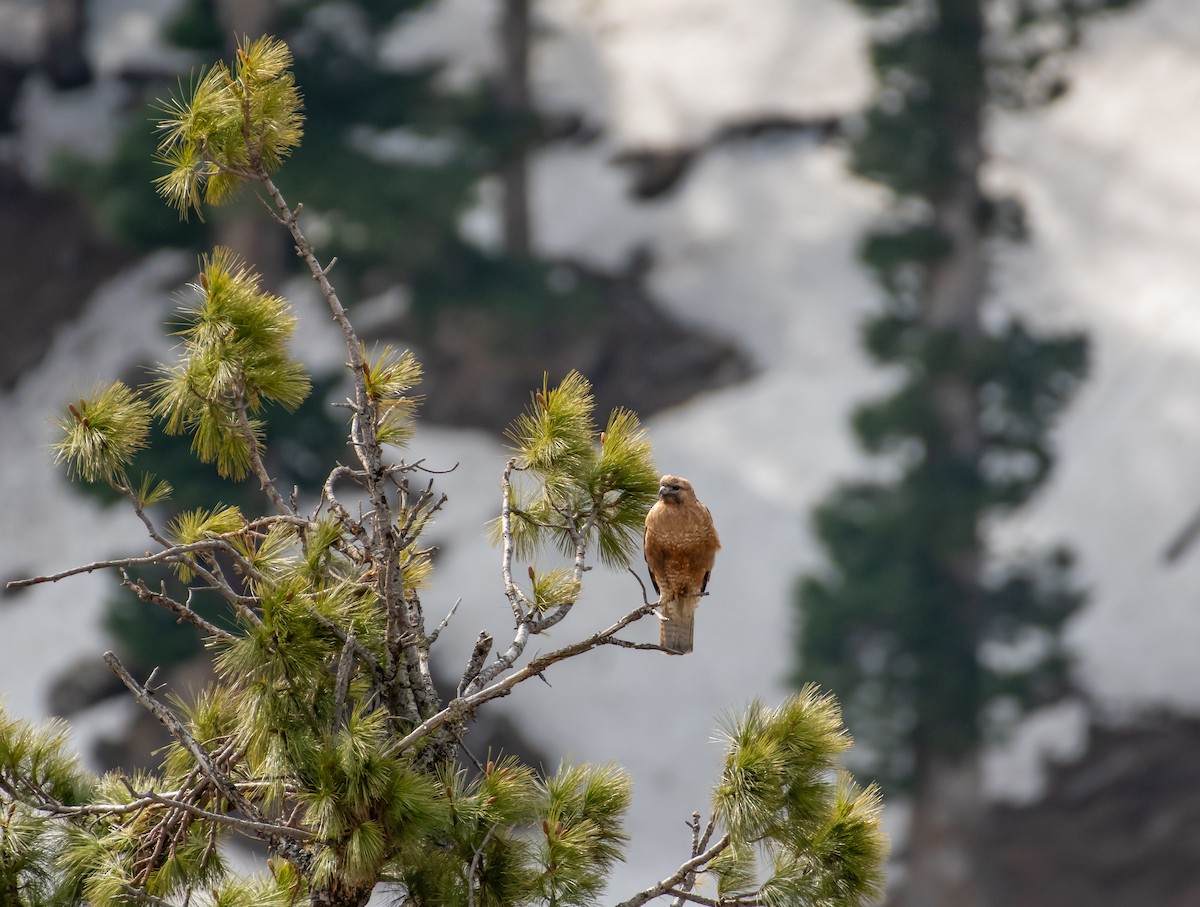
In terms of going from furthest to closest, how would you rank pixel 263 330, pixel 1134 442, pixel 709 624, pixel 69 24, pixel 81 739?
1. pixel 69 24
2. pixel 1134 442
3. pixel 709 624
4. pixel 81 739
5. pixel 263 330

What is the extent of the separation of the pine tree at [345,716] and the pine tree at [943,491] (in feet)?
36.7

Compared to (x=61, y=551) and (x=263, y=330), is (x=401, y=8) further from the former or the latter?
(x=263, y=330)

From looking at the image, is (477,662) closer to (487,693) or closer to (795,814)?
(487,693)

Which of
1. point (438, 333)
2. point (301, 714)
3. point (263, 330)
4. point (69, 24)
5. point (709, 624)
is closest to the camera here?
point (301, 714)

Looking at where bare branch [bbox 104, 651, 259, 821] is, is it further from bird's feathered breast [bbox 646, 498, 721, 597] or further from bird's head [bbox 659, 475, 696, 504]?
bird's head [bbox 659, 475, 696, 504]

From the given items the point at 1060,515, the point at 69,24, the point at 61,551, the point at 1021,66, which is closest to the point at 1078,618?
the point at 1060,515

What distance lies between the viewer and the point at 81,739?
1595 centimetres

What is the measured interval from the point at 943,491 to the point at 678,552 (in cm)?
1238

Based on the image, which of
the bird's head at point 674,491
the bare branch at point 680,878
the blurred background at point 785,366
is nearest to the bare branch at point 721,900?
the bare branch at point 680,878

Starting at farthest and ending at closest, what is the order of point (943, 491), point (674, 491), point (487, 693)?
1. point (943, 491)
2. point (674, 491)
3. point (487, 693)

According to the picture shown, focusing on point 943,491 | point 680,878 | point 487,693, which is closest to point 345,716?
point 487,693

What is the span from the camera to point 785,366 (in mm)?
20438

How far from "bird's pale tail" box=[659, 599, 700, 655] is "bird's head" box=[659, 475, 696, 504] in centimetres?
33

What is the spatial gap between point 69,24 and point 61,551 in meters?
10.2
